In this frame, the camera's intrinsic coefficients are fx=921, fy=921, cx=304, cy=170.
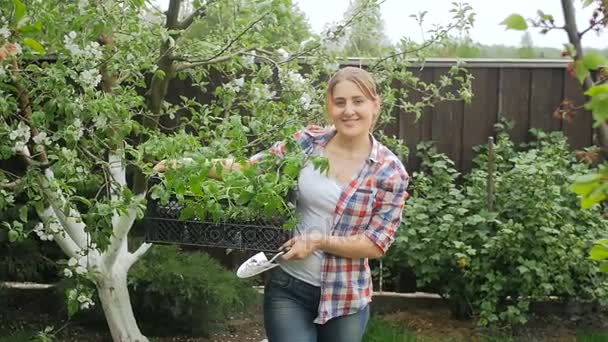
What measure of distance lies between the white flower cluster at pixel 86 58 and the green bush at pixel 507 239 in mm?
2169

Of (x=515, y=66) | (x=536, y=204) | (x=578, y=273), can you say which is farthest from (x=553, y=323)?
(x=515, y=66)

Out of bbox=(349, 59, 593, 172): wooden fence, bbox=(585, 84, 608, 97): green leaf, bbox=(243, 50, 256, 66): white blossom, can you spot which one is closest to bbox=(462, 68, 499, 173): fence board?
bbox=(349, 59, 593, 172): wooden fence

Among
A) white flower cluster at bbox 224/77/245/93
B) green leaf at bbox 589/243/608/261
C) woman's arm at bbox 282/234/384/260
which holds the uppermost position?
white flower cluster at bbox 224/77/245/93

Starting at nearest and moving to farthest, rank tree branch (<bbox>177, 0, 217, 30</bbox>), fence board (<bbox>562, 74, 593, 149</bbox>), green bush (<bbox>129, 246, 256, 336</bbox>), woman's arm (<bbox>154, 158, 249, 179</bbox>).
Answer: woman's arm (<bbox>154, 158, 249, 179</bbox>) < tree branch (<bbox>177, 0, 217, 30</bbox>) < green bush (<bbox>129, 246, 256, 336</bbox>) < fence board (<bbox>562, 74, 593, 149</bbox>)

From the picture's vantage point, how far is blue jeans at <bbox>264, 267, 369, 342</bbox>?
3.04 metres

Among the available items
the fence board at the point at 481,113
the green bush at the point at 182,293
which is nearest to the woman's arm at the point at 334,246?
the green bush at the point at 182,293

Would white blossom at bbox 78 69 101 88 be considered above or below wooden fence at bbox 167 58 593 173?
above

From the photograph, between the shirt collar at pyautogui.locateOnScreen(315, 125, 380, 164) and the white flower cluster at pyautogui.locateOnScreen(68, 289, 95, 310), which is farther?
the white flower cluster at pyautogui.locateOnScreen(68, 289, 95, 310)

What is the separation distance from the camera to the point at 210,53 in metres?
4.40

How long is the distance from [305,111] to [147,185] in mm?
853

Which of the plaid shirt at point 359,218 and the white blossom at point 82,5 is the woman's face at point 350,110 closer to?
the plaid shirt at point 359,218

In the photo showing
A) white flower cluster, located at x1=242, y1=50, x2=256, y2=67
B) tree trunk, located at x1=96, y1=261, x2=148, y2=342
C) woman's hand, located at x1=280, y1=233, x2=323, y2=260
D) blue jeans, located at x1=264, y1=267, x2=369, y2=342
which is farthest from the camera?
tree trunk, located at x1=96, y1=261, x2=148, y2=342

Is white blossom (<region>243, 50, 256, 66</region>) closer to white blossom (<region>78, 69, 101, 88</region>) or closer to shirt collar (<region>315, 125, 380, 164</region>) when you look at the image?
white blossom (<region>78, 69, 101, 88</region>)

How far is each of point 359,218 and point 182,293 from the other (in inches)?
88.7
